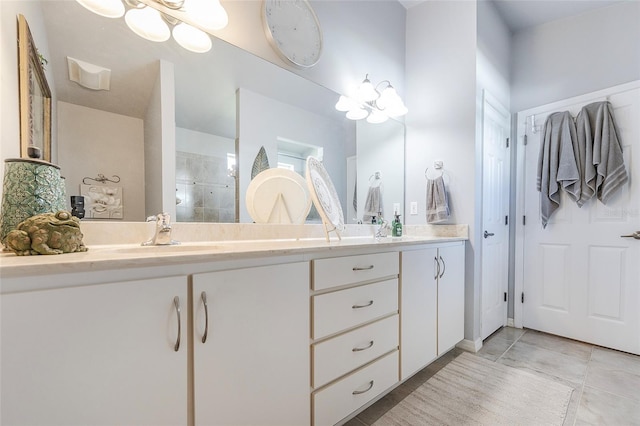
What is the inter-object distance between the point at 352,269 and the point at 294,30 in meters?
1.50

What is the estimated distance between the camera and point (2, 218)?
0.83 m

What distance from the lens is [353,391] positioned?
127 cm

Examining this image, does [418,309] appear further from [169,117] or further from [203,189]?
[169,117]

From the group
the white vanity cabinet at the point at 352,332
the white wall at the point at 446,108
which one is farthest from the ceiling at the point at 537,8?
the white vanity cabinet at the point at 352,332

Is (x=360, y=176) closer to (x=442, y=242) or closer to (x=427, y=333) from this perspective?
(x=442, y=242)

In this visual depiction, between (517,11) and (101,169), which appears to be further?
(517,11)

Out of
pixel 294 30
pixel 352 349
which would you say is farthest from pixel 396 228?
pixel 294 30

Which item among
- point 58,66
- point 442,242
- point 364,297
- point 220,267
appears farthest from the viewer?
point 442,242

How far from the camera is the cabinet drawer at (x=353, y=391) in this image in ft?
3.79

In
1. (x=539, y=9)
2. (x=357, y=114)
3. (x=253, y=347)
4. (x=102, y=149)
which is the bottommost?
(x=253, y=347)

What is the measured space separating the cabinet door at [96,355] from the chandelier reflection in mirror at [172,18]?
3.73 feet

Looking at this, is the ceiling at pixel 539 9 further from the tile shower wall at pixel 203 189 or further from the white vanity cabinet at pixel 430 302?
the tile shower wall at pixel 203 189

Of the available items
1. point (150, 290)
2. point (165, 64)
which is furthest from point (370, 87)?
point (150, 290)

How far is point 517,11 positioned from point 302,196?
8.84 feet
